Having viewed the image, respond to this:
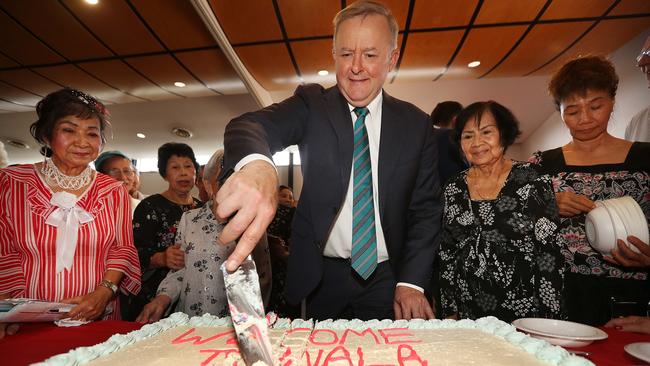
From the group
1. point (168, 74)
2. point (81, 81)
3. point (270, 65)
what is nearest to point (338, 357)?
point (270, 65)

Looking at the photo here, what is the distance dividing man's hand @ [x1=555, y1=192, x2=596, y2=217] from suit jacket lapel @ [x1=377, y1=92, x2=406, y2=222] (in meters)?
1.06

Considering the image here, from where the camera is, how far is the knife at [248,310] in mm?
864

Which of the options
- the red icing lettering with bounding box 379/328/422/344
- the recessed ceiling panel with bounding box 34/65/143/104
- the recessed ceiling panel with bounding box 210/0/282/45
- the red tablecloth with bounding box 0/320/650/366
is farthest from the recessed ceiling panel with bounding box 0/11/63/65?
the red icing lettering with bounding box 379/328/422/344

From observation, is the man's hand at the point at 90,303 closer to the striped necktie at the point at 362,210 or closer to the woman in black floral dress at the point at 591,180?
the striped necktie at the point at 362,210

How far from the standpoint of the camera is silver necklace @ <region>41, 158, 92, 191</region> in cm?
181

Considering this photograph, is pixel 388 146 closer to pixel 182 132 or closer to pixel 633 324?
pixel 633 324

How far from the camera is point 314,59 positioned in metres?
5.32

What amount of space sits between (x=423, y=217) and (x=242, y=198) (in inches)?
48.6

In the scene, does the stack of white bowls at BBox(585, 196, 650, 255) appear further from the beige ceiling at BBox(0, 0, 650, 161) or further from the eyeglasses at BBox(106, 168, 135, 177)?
the eyeglasses at BBox(106, 168, 135, 177)

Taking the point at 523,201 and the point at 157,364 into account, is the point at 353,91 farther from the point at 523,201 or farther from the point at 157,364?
the point at 157,364

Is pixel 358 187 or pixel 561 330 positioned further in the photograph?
pixel 358 187

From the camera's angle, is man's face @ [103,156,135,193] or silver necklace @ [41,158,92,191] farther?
man's face @ [103,156,135,193]

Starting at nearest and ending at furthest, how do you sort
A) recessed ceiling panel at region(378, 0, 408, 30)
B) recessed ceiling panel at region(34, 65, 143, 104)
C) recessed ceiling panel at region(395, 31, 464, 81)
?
recessed ceiling panel at region(378, 0, 408, 30), recessed ceiling panel at region(395, 31, 464, 81), recessed ceiling panel at region(34, 65, 143, 104)

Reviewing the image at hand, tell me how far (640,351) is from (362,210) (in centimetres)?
104
